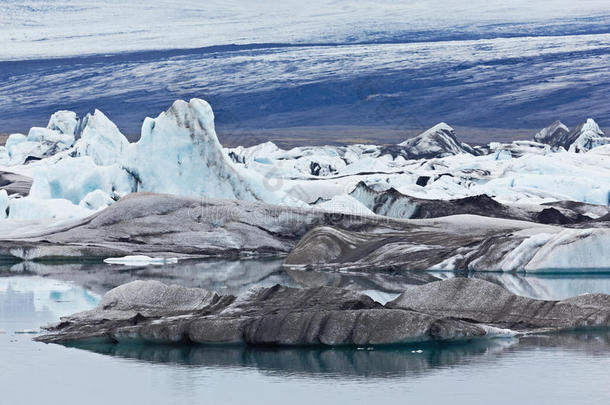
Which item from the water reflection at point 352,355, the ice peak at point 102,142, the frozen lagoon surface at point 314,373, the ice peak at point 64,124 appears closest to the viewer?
the frozen lagoon surface at point 314,373

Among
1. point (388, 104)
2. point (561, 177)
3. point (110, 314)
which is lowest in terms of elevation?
point (388, 104)

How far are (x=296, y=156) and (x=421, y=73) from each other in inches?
2836

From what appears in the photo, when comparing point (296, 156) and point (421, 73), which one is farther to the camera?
point (421, 73)

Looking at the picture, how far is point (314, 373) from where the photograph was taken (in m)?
12.1

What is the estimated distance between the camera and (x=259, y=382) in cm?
1178

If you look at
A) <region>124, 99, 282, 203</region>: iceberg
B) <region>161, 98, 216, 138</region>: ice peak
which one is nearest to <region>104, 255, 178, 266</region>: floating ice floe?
<region>124, 99, 282, 203</region>: iceberg

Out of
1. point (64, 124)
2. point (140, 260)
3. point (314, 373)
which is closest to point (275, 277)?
point (140, 260)

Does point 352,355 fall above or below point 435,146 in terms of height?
above

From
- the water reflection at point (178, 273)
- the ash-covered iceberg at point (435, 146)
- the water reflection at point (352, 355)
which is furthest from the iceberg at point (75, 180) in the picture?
the ash-covered iceberg at point (435, 146)

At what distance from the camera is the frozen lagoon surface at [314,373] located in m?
11.1

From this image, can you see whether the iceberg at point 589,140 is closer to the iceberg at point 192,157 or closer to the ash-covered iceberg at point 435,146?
the ash-covered iceberg at point 435,146

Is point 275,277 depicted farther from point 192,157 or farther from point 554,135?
point 554,135

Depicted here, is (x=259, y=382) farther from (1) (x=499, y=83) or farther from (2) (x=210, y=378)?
(1) (x=499, y=83)

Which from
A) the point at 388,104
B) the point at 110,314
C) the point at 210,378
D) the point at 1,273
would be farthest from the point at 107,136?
the point at 388,104
